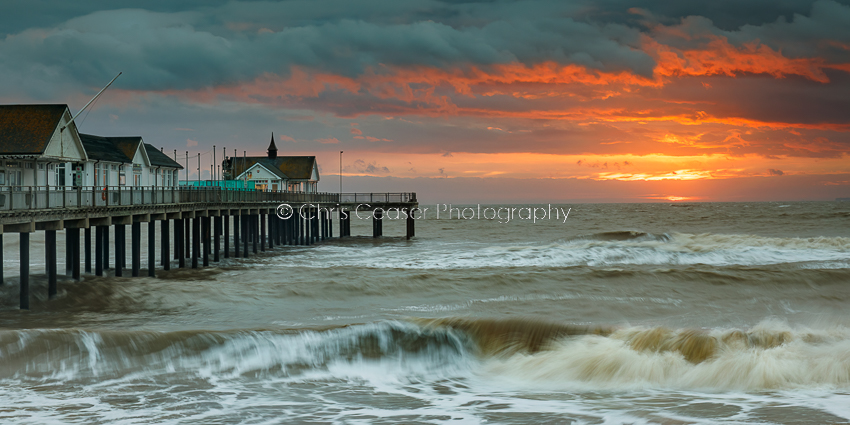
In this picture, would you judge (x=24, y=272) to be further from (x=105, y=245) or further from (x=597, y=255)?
(x=597, y=255)

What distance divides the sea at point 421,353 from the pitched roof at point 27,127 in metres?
5.49

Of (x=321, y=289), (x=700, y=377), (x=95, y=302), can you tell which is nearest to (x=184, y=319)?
(x=95, y=302)

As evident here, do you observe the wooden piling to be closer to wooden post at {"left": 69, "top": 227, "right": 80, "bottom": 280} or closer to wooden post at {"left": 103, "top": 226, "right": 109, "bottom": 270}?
wooden post at {"left": 103, "top": 226, "right": 109, "bottom": 270}

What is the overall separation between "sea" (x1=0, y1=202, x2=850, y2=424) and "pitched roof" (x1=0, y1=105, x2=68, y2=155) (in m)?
5.49

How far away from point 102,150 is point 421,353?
1203 inches

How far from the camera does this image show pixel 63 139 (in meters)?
30.1

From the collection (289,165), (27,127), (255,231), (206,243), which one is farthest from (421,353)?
(289,165)

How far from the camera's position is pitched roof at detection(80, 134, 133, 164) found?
120 ft

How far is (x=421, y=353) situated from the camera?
15.8 meters

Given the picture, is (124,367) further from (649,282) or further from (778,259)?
(778,259)

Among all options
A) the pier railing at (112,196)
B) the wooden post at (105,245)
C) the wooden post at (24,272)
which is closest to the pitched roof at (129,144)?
the pier railing at (112,196)

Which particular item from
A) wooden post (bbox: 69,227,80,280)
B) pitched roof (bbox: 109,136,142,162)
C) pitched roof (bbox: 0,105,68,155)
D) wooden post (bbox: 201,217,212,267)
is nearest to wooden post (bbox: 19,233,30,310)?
wooden post (bbox: 69,227,80,280)

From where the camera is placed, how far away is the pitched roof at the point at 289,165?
7298 centimetres

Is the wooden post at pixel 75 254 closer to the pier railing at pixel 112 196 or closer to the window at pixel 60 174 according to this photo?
the pier railing at pixel 112 196
